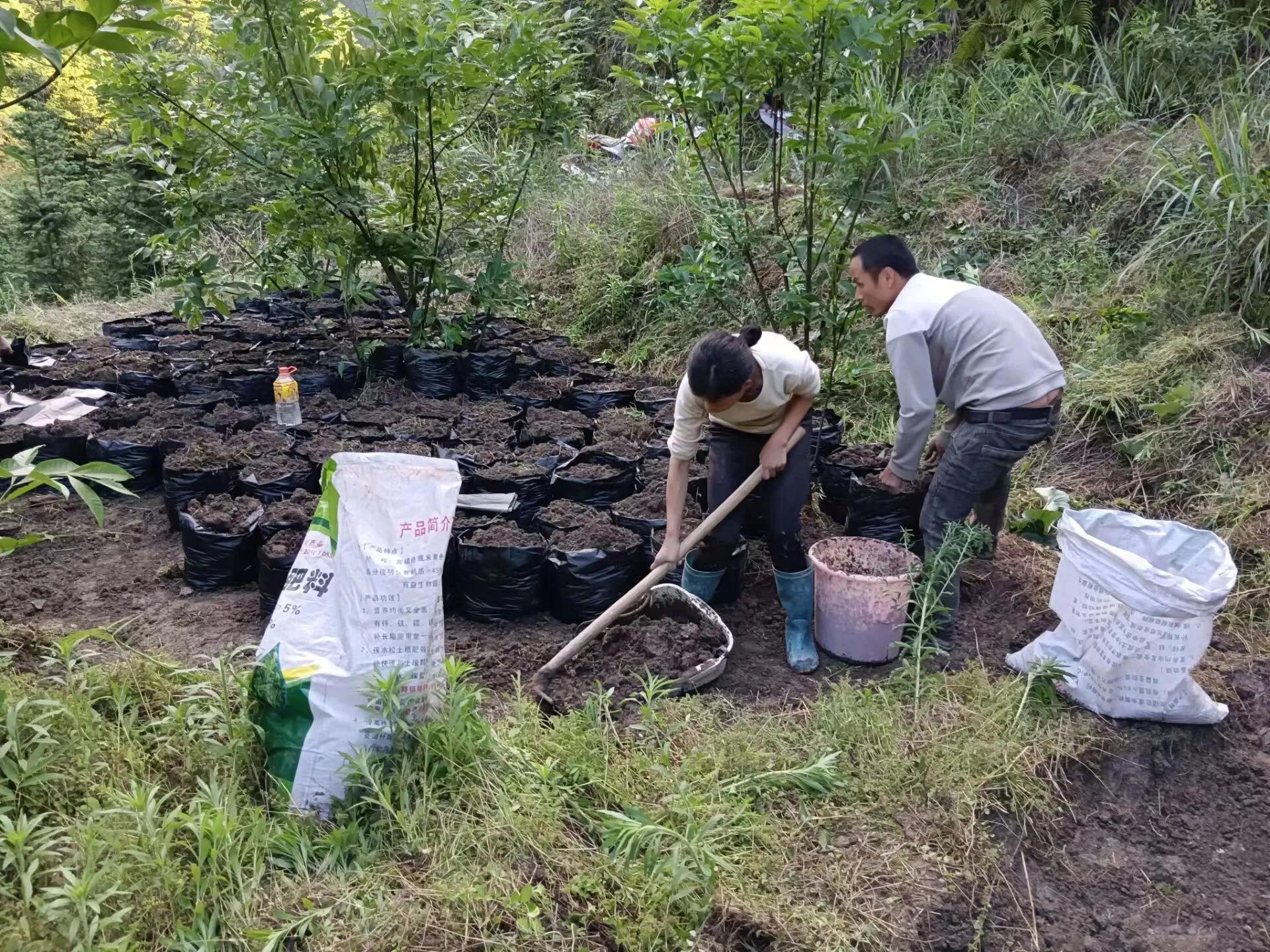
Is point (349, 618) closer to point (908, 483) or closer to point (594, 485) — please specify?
point (594, 485)

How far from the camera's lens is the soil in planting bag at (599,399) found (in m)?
5.23

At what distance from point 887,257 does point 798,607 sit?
124 centimetres

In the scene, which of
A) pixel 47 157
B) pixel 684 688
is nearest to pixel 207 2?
pixel 684 688

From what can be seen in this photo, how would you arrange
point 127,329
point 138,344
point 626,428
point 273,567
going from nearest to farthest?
point 273,567 → point 626,428 → point 138,344 → point 127,329

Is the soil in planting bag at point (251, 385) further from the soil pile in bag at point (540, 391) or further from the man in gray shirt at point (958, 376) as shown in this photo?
the man in gray shirt at point (958, 376)

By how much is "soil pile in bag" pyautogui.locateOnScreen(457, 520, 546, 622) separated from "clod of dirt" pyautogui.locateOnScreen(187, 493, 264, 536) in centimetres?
96

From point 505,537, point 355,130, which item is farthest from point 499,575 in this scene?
point 355,130

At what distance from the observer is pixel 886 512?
347 cm

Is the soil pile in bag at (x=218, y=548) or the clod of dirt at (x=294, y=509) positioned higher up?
the clod of dirt at (x=294, y=509)

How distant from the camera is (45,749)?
1.98 m

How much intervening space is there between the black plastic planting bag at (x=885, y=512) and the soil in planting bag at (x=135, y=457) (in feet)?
11.2

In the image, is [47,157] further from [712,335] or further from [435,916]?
[435,916]

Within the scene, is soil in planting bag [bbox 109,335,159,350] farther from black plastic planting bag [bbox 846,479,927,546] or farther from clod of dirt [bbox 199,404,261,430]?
black plastic planting bag [bbox 846,479,927,546]

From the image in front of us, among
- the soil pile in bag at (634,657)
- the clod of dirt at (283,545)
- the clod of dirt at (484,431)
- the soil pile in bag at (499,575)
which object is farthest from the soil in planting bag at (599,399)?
the soil pile in bag at (634,657)
